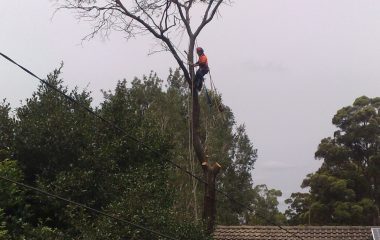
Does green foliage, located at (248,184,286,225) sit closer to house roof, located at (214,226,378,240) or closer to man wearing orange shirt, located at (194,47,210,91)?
house roof, located at (214,226,378,240)

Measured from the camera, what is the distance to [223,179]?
22.5m

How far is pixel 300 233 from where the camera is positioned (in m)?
15.4

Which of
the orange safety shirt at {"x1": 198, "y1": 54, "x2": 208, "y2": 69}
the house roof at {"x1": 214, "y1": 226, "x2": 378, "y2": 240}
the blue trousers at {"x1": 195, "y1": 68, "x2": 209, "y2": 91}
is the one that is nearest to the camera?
the orange safety shirt at {"x1": 198, "y1": 54, "x2": 208, "y2": 69}

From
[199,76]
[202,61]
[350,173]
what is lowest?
[199,76]

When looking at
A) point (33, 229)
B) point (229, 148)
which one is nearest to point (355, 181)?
point (229, 148)

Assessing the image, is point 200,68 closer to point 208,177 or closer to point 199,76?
point 199,76

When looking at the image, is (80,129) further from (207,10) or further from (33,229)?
(207,10)

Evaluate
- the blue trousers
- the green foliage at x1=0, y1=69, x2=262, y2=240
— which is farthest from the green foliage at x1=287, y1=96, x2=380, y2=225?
the blue trousers

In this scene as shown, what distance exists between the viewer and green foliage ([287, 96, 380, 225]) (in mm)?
21281

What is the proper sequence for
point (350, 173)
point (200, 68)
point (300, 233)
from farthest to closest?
point (350, 173) < point (300, 233) < point (200, 68)

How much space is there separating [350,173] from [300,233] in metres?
7.76

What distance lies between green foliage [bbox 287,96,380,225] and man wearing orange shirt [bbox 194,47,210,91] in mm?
13585

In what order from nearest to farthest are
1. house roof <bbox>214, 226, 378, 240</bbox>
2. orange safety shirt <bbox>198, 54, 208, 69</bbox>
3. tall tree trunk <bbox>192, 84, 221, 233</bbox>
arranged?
1. orange safety shirt <bbox>198, 54, 208, 69</bbox>
2. tall tree trunk <bbox>192, 84, 221, 233</bbox>
3. house roof <bbox>214, 226, 378, 240</bbox>

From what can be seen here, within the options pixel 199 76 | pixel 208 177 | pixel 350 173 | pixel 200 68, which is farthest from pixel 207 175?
pixel 350 173
